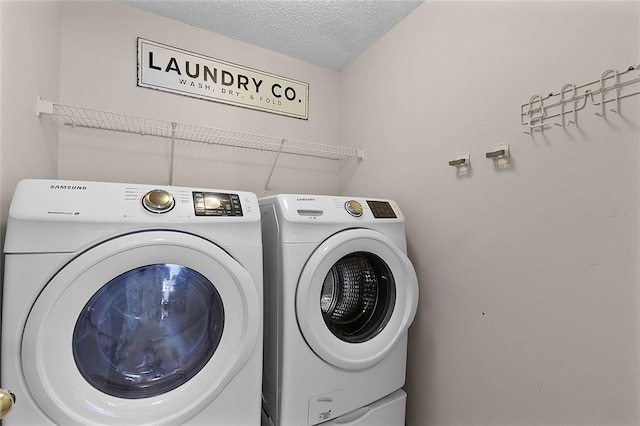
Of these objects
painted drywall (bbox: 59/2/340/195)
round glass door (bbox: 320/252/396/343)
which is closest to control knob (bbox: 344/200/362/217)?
round glass door (bbox: 320/252/396/343)

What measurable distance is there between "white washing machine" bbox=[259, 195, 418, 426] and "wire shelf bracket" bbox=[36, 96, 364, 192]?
0.66m

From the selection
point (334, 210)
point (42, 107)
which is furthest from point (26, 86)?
point (334, 210)

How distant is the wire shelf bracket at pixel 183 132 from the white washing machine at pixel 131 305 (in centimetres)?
65

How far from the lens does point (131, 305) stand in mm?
Result: 939

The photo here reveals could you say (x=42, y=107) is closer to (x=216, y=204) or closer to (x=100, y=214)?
(x=100, y=214)

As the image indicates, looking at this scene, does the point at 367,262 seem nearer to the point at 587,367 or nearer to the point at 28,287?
the point at 587,367

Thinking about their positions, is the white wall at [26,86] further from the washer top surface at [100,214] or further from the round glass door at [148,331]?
the round glass door at [148,331]

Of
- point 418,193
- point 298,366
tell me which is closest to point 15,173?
point 298,366

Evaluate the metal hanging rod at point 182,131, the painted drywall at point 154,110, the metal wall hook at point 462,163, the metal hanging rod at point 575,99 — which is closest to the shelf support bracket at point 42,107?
the metal hanging rod at point 182,131

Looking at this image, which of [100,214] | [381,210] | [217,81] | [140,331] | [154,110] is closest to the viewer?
[100,214]

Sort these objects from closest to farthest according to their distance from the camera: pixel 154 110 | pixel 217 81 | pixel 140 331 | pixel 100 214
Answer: pixel 100 214 < pixel 140 331 < pixel 154 110 < pixel 217 81

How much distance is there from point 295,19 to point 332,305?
150 centimetres

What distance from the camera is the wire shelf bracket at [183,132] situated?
1397 millimetres

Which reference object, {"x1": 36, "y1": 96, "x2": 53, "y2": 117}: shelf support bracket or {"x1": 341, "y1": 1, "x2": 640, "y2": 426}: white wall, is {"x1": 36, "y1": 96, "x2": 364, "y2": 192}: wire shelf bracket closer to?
{"x1": 36, "y1": 96, "x2": 53, "y2": 117}: shelf support bracket
